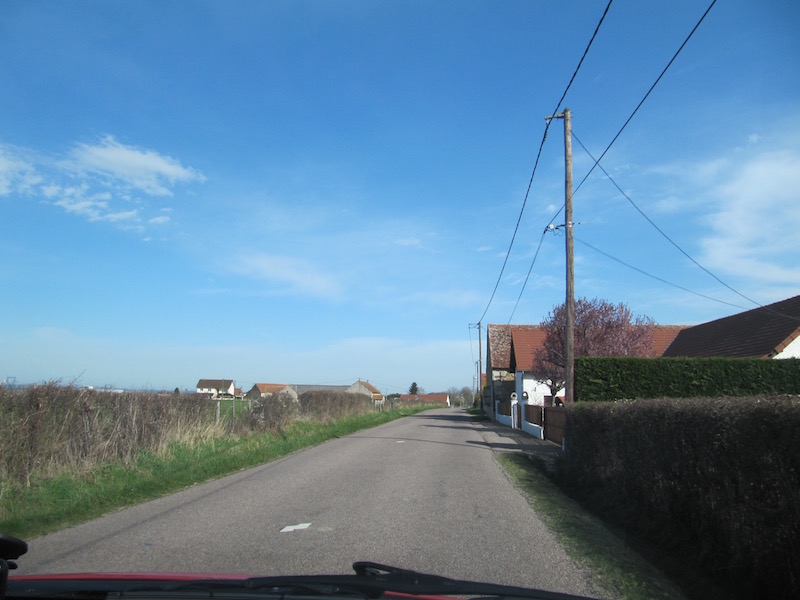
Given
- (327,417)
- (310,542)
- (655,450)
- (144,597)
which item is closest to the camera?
(144,597)

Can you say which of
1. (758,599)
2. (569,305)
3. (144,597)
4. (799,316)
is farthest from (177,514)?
(799,316)

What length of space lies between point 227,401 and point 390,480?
1123 centimetres

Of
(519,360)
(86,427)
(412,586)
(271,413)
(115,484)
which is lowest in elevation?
(115,484)

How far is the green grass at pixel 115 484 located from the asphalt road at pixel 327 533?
515 mm

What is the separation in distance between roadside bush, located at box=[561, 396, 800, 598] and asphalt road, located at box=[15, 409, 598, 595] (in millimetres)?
1418

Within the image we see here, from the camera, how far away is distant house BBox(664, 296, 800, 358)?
22.2 m

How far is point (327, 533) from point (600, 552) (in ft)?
9.62

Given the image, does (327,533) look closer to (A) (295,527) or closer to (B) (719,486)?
(A) (295,527)

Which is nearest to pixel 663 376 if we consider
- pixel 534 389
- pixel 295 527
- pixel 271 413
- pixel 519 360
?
pixel 271 413

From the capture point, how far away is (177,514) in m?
8.10

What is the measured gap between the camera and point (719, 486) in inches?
237

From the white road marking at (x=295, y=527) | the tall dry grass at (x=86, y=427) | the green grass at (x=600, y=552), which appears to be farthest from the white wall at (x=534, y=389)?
the white road marking at (x=295, y=527)

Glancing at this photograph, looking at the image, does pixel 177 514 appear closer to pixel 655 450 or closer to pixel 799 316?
pixel 655 450

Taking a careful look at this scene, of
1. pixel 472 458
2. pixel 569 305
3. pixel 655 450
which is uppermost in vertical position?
pixel 569 305
